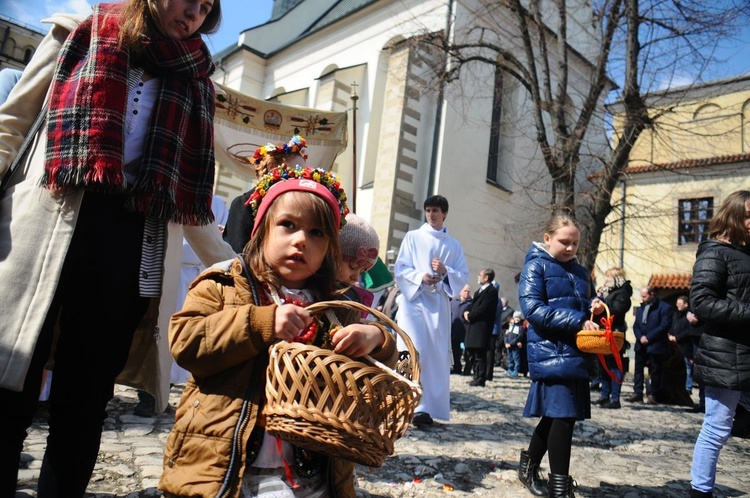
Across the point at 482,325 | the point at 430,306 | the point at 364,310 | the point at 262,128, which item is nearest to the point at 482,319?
the point at 482,325

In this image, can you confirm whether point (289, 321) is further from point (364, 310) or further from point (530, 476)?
point (530, 476)

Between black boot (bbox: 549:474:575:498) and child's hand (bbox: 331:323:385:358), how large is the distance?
203cm

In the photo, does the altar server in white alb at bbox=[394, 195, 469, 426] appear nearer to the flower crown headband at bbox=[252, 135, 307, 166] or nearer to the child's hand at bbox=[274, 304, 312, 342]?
the flower crown headband at bbox=[252, 135, 307, 166]

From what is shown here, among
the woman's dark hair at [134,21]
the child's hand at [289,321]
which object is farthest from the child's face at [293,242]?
the woman's dark hair at [134,21]

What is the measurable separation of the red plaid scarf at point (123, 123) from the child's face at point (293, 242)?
1.64 feet

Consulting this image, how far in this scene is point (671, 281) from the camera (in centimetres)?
2016

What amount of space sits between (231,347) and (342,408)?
36 centimetres

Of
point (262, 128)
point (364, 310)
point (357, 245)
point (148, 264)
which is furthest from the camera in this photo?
point (262, 128)

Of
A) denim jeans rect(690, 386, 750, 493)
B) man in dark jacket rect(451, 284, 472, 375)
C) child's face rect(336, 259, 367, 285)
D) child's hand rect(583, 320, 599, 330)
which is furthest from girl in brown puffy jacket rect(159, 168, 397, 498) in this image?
man in dark jacket rect(451, 284, 472, 375)

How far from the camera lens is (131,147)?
1966 millimetres

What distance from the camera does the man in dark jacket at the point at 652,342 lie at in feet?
29.3

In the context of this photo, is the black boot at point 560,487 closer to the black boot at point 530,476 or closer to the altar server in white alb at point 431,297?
the black boot at point 530,476

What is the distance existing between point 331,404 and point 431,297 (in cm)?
411

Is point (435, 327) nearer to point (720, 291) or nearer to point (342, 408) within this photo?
point (720, 291)
